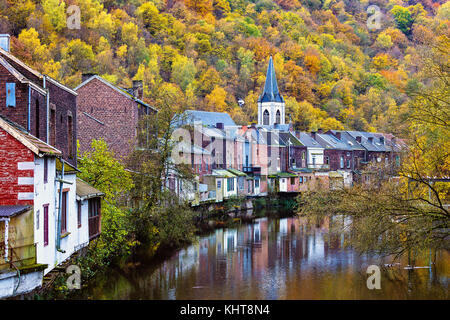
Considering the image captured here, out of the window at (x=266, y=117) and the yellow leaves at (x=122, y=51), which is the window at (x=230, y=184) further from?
the yellow leaves at (x=122, y=51)

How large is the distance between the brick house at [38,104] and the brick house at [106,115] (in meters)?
11.9

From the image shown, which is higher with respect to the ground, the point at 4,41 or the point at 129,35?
the point at 129,35

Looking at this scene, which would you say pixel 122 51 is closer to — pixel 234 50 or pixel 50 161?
pixel 234 50

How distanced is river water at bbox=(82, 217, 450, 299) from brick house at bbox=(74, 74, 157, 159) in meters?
9.39

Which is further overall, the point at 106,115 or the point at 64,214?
the point at 106,115

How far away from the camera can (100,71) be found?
87188mm

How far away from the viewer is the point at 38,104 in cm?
2128

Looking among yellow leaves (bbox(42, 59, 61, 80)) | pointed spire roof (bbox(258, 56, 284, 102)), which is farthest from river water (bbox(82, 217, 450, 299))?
pointed spire roof (bbox(258, 56, 284, 102))

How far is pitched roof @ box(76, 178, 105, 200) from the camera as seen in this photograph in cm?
2328

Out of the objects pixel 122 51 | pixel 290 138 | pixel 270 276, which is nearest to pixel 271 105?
pixel 290 138

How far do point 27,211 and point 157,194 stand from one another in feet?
51.1

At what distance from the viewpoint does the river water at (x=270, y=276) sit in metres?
23.0

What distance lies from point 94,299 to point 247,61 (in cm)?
10786
